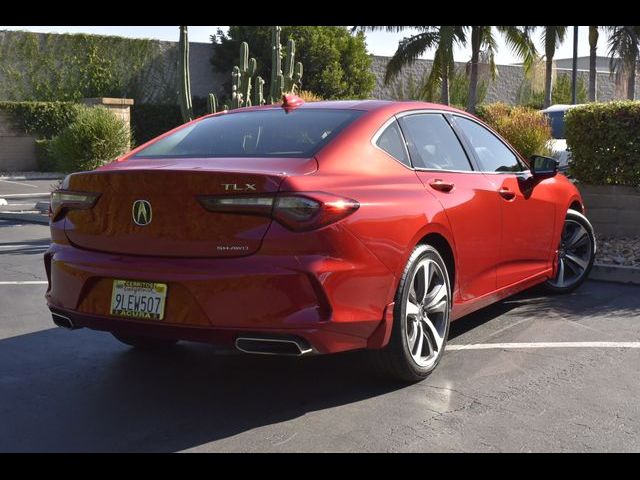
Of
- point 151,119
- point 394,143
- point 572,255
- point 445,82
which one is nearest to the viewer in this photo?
point 394,143

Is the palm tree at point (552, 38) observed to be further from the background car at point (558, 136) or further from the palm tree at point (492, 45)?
the background car at point (558, 136)

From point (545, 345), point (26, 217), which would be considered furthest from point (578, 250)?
point (26, 217)

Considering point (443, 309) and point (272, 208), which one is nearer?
point (272, 208)

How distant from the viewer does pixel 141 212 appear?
4285mm

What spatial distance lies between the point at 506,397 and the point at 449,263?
907mm

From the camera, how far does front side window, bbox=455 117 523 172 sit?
5.85m

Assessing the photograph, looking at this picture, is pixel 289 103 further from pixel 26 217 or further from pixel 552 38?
pixel 552 38

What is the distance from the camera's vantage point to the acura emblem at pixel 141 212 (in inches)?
168

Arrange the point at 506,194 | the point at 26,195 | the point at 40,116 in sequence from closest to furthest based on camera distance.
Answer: the point at 506,194
the point at 26,195
the point at 40,116

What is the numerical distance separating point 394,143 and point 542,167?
1.83 metres
